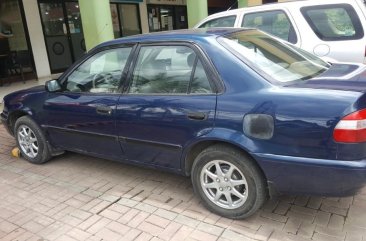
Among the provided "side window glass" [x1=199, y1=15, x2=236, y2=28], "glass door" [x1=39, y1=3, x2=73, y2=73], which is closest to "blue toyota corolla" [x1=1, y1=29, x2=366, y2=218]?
"side window glass" [x1=199, y1=15, x2=236, y2=28]

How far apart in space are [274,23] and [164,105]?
3.20m

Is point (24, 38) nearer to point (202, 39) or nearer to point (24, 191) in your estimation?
point (24, 191)

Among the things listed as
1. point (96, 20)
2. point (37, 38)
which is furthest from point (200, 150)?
point (37, 38)

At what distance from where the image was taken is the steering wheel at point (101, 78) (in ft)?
12.5

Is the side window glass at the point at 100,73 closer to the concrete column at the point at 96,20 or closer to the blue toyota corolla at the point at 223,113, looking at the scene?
the blue toyota corolla at the point at 223,113

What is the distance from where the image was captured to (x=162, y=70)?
3.44 metres

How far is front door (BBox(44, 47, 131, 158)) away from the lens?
370cm

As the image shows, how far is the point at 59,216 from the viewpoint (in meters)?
3.41

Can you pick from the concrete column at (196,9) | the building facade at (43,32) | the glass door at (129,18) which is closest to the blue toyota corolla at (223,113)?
the building facade at (43,32)

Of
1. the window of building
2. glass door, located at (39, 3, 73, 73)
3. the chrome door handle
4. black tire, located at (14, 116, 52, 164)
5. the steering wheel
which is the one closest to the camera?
the chrome door handle

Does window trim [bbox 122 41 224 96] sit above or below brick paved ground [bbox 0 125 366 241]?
above

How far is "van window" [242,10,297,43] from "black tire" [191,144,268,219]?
307cm

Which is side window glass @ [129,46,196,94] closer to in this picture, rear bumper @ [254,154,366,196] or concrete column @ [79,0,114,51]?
rear bumper @ [254,154,366,196]

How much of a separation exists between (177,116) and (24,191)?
207 cm
